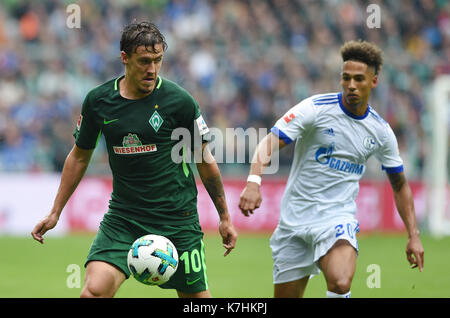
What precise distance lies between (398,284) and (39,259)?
6.01 metres

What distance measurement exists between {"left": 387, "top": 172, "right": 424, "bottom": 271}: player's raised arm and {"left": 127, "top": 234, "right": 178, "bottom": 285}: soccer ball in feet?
6.80

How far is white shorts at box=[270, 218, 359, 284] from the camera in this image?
6.36 meters

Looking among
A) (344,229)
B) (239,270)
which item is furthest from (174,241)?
(239,270)

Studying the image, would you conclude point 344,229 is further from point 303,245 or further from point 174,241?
point 174,241

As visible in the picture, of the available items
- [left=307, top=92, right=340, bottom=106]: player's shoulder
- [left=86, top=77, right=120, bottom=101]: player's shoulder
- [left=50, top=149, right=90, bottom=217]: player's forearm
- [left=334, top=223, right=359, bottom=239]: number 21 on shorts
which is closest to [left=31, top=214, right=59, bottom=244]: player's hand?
[left=50, top=149, right=90, bottom=217]: player's forearm

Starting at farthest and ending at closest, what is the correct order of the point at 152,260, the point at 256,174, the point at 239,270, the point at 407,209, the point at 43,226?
the point at 239,270
the point at 407,209
the point at 256,174
the point at 43,226
the point at 152,260

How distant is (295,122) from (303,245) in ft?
3.42

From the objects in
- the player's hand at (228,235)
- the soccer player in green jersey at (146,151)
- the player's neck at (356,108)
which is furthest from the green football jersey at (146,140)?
the player's neck at (356,108)

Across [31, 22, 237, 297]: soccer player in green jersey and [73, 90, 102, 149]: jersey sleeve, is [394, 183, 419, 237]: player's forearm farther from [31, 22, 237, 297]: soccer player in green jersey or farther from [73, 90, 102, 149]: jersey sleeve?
[73, 90, 102, 149]: jersey sleeve

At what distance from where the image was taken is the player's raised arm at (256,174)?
223 inches

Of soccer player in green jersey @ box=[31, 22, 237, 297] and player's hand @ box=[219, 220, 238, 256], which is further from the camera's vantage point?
player's hand @ box=[219, 220, 238, 256]

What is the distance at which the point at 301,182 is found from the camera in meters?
6.70

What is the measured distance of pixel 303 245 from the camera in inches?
260

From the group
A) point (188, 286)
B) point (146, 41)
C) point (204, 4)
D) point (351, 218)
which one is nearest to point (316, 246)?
point (351, 218)
